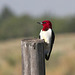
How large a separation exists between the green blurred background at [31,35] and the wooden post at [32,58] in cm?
100

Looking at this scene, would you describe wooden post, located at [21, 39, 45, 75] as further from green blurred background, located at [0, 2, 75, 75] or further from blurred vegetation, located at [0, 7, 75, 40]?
blurred vegetation, located at [0, 7, 75, 40]

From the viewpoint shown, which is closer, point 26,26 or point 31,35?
point 31,35

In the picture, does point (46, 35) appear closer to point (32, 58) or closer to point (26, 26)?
point (32, 58)

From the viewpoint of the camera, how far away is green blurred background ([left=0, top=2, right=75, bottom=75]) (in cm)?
1424

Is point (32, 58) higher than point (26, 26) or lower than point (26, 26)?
higher

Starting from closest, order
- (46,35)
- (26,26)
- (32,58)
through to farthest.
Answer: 1. (32,58)
2. (46,35)
3. (26,26)

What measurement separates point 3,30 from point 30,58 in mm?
59111

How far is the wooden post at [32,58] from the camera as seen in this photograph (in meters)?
4.15

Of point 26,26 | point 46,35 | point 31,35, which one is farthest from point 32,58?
point 26,26

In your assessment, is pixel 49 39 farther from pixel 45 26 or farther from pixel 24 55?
pixel 24 55

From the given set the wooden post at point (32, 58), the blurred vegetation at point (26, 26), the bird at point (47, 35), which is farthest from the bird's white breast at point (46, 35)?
the blurred vegetation at point (26, 26)

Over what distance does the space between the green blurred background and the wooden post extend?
1.00 meters

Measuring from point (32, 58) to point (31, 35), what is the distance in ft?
185

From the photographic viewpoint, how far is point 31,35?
2383 inches
